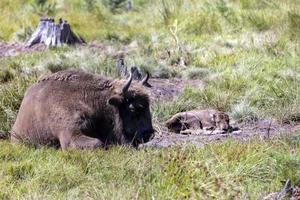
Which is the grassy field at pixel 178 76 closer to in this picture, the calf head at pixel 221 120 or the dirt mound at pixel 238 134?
the dirt mound at pixel 238 134

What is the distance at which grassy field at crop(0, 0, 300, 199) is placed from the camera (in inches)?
255

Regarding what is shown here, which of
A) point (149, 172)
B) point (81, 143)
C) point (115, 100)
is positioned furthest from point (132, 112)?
point (149, 172)

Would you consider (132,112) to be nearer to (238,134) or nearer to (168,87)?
(238,134)

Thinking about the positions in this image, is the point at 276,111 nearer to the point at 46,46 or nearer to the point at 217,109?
the point at 217,109

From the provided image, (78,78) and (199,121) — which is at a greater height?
(78,78)

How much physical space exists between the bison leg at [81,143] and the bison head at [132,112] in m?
0.50

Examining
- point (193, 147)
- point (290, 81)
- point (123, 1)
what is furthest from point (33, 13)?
point (193, 147)

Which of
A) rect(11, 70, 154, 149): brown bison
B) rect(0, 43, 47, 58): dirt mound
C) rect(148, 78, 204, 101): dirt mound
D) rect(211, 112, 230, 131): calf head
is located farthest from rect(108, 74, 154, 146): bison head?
rect(0, 43, 47, 58): dirt mound

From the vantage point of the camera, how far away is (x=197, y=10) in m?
19.3

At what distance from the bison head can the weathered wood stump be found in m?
7.51

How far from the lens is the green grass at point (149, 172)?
6.11 m

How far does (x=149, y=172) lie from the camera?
6684 millimetres

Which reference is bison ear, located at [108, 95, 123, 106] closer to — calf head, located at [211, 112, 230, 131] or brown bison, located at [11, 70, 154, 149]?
brown bison, located at [11, 70, 154, 149]

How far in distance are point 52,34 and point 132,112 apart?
26.0 feet
